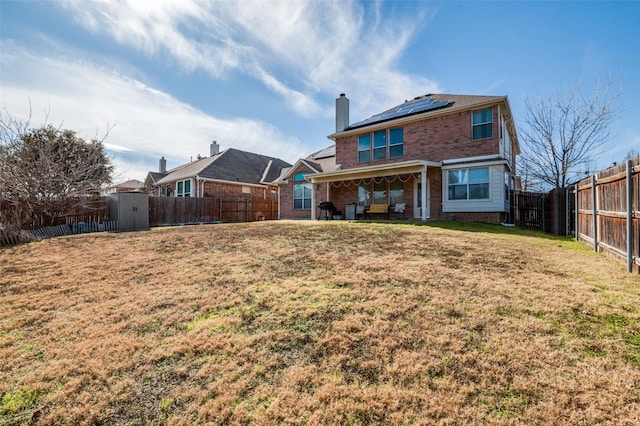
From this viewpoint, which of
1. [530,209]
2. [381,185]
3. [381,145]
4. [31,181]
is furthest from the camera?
[381,145]

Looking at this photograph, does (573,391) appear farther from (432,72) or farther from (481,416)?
(432,72)

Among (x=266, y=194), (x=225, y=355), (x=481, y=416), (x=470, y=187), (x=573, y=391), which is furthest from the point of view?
(x=266, y=194)

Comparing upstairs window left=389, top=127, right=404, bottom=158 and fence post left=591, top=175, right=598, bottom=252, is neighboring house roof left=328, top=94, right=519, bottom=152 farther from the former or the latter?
fence post left=591, top=175, right=598, bottom=252

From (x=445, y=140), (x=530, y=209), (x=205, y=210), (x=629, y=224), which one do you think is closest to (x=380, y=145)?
(x=445, y=140)

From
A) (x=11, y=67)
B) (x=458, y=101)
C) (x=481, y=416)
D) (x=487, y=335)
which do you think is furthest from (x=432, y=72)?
(x=11, y=67)

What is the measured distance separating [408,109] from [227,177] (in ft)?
48.3

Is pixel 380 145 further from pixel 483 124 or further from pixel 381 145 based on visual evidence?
pixel 483 124

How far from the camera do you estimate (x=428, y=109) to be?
14766 mm

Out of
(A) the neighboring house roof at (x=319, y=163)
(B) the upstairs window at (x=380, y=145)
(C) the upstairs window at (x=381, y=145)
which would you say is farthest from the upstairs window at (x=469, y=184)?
(A) the neighboring house roof at (x=319, y=163)

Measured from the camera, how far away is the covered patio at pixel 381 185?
13895mm

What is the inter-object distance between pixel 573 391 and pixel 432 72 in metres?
14.7

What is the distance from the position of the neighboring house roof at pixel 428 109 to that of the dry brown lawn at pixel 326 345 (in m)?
10.3

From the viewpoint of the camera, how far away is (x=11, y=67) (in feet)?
32.6

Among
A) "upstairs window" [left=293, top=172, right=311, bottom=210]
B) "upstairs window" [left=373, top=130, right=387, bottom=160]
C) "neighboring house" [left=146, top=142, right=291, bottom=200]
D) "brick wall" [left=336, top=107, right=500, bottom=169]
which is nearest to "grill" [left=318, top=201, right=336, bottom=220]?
"upstairs window" [left=293, top=172, right=311, bottom=210]
